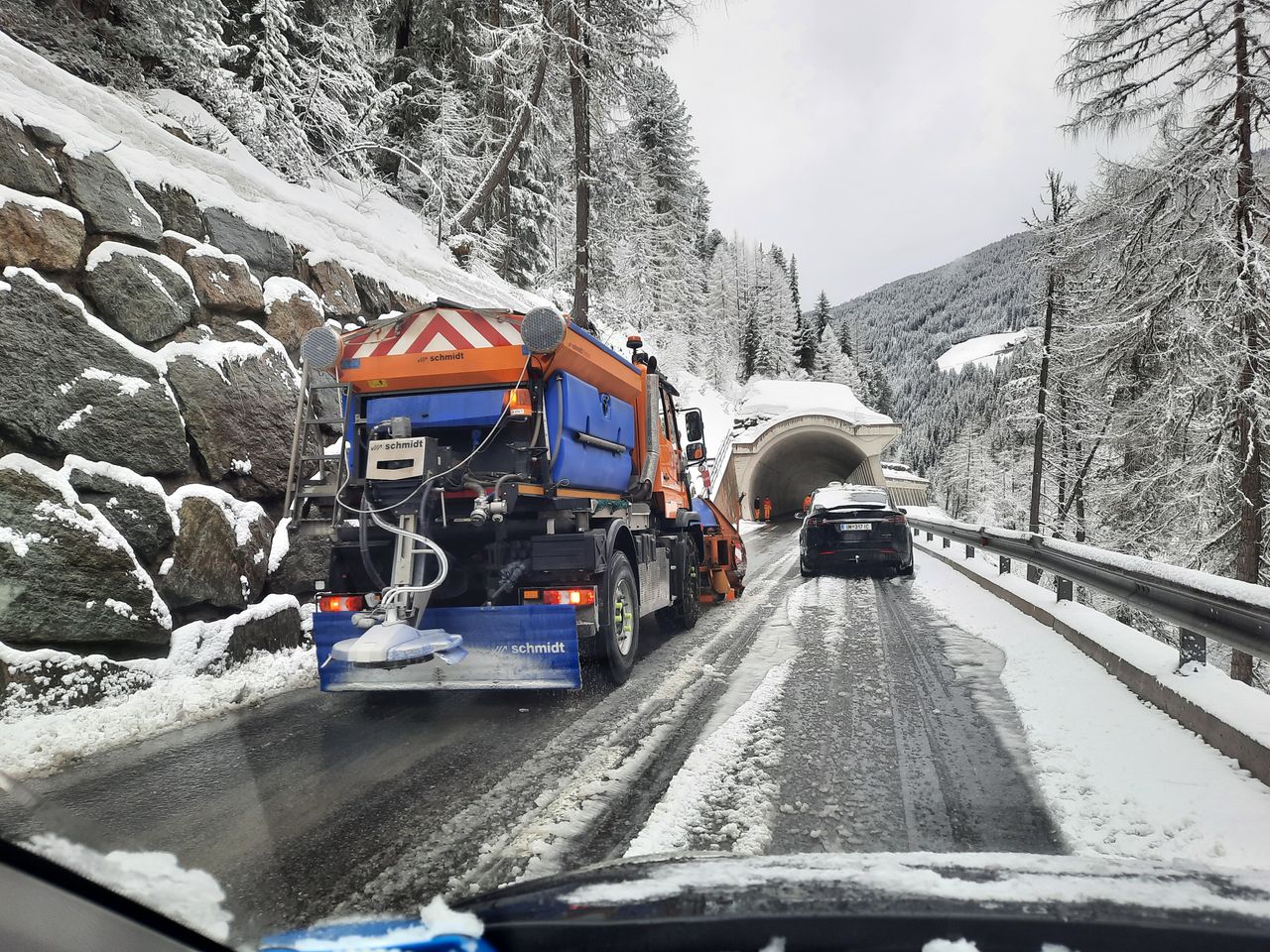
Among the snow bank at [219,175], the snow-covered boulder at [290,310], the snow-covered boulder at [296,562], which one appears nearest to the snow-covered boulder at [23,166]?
the snow bank at [219,175]

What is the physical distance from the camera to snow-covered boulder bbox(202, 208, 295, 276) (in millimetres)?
8281

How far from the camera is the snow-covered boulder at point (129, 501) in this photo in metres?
5.66

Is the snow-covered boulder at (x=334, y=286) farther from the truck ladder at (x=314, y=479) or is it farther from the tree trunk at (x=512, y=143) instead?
the tree trunk at (x=512, y=143)

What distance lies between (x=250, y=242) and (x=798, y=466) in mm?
49140

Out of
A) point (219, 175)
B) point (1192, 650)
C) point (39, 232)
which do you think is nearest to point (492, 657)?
point (1192, 650)

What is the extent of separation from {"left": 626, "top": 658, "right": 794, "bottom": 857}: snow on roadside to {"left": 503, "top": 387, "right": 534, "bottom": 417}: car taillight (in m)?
2.55

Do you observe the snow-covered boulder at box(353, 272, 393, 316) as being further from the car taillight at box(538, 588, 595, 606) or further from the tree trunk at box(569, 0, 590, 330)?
the tree trunk at box(569, 0, 590, 330)

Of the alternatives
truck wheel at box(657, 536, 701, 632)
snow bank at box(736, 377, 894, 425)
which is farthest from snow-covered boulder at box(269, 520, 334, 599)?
snow bank at box(736, 377, 894, 425)

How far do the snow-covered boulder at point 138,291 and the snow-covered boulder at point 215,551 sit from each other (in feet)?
5.30

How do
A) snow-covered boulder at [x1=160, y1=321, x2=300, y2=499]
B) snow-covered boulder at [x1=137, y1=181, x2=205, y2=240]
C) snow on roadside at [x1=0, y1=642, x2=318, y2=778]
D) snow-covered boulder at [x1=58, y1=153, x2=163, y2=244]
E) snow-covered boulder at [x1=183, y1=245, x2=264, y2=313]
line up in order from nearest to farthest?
snow on roadside at [x1=0, y1=642, x2=318, y2=778] < snow-covered boulder at [x1=58, y1=153, x2=163, y2=244] < snow-covered boulder at [x1=160, y1=321, x2=300, y2=499] < snow-covered boulder at [x1=137, y1=181, x2=205, y2=240] < snow-covered boulder at [x1=183, y1=245, x2=264, y2=313]

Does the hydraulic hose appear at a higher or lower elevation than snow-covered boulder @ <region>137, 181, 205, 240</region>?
lower

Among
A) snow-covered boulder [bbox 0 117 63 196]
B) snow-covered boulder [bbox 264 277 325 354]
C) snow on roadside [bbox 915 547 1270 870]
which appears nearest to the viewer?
snow on roadside [bbox 915 547 1270 870]

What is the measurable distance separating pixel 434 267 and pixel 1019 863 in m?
14.2

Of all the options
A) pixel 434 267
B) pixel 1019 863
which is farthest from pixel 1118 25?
pixel 1019 863
